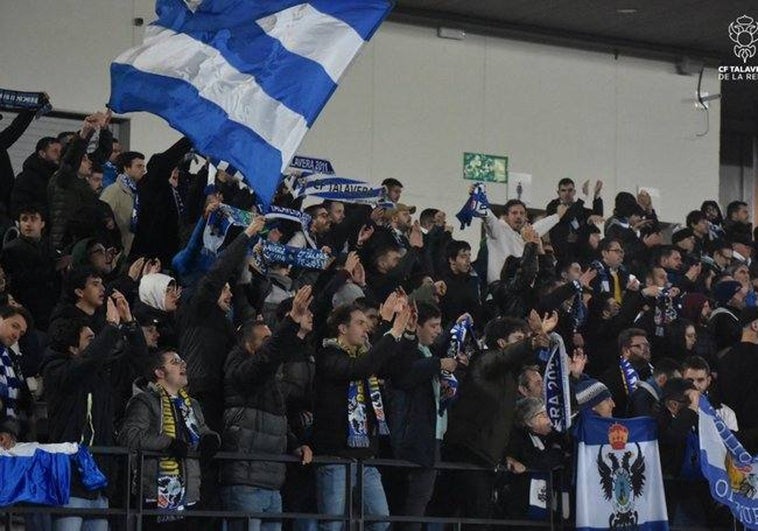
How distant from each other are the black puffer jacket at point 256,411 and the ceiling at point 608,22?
1240cm

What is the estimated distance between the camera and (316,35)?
39.2 ft

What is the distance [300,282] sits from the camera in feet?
48.2

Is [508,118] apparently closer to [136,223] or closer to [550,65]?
[550,65]

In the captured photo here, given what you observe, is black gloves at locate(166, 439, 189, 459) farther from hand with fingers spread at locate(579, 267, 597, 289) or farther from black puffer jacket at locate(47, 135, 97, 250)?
hand with fingers spread at locate(579, 267, 597, 289)

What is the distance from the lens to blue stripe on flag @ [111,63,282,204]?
37.1 ft

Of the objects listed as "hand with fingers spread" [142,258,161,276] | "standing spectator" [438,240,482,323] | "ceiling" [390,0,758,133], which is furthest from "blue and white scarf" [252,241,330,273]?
"ceiling" [390,0,758,133]

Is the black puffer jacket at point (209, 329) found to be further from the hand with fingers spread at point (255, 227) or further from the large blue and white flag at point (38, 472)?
the large blue and white flag at point (38, 472)

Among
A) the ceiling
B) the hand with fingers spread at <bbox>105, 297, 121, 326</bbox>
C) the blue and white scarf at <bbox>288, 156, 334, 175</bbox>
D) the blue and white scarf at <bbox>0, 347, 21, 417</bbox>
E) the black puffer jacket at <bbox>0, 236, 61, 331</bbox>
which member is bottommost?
the blue and white scarf at <bbox>0, 347, 21, 417</bbox>

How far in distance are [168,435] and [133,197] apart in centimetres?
445

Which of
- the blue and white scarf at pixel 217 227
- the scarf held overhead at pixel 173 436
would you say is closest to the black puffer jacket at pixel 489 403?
the blue and white scarf at pixel 217 227

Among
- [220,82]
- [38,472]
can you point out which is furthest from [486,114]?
[38,472]

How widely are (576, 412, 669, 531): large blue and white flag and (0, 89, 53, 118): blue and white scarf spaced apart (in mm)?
5373

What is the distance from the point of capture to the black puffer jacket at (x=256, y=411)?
11695 mm

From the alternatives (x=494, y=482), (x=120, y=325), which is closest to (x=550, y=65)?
(x=494, y=482)
